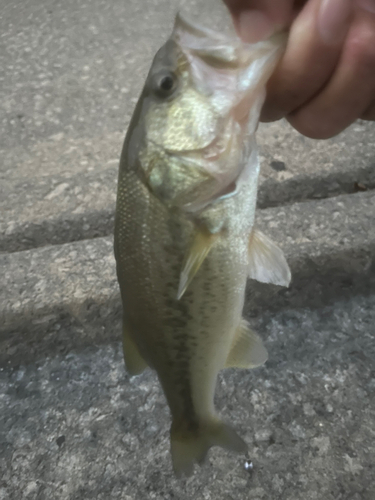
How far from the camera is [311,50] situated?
0.89 meters

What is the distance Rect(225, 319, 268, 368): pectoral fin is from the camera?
114 centimetres

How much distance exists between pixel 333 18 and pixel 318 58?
0.23ft

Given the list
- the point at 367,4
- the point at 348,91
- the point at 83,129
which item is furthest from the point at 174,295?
the point at 83,129

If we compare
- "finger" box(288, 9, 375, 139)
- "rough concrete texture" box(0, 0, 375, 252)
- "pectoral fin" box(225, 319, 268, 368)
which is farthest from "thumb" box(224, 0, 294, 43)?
"rough concrete texture" box(0, 0, 375, 252)

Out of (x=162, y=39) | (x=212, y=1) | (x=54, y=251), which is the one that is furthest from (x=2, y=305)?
(x=212, y=1)

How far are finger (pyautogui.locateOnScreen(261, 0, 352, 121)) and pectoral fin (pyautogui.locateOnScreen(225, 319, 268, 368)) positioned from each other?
532 mm

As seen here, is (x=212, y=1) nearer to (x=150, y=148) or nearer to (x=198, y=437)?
(x=150, y=148)

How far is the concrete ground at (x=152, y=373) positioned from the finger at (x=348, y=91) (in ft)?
2.61

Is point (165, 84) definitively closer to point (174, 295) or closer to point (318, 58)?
point (318, 58)

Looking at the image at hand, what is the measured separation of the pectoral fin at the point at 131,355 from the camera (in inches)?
43.2

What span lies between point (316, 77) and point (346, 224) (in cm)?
98

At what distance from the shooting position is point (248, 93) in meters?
0.90

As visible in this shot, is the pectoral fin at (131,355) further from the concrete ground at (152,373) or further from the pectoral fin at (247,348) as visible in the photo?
the concrete ground at (152,373)

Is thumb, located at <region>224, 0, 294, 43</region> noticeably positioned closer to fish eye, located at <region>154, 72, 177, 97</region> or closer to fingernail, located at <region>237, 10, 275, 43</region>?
fingernail, located at <region>237, 10, 275, 43</region>
